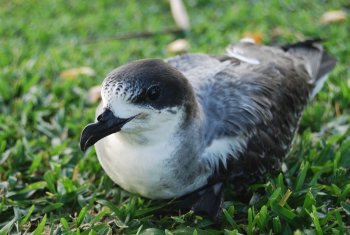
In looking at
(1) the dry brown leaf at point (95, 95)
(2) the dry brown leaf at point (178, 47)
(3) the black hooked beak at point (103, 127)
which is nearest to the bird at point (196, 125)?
(3) the black hooked beak at point (103, 127)

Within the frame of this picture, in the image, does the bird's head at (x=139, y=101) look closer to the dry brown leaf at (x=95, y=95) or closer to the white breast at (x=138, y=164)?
the white breast at (x=138, y=164)

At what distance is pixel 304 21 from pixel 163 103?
12.0ft

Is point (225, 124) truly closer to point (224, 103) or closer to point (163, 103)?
point (224, 103)

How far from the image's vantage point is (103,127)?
2559 millimetres

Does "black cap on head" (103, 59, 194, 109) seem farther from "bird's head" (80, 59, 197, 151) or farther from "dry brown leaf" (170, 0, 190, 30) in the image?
"dry brown leaf" (170, 0, 190, 30)

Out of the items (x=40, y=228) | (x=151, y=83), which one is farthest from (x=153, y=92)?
(x=40, y=228)

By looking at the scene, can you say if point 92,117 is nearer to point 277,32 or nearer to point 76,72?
point 76,72

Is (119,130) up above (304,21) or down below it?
above

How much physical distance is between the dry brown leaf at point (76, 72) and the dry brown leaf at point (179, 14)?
1.51 m

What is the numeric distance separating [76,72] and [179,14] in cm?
186

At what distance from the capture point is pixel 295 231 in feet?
8.98

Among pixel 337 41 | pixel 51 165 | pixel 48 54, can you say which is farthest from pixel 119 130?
pixel 337 41

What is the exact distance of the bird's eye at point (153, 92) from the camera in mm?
2643

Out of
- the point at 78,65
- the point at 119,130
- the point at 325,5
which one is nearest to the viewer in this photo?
A: the point at 119,130
